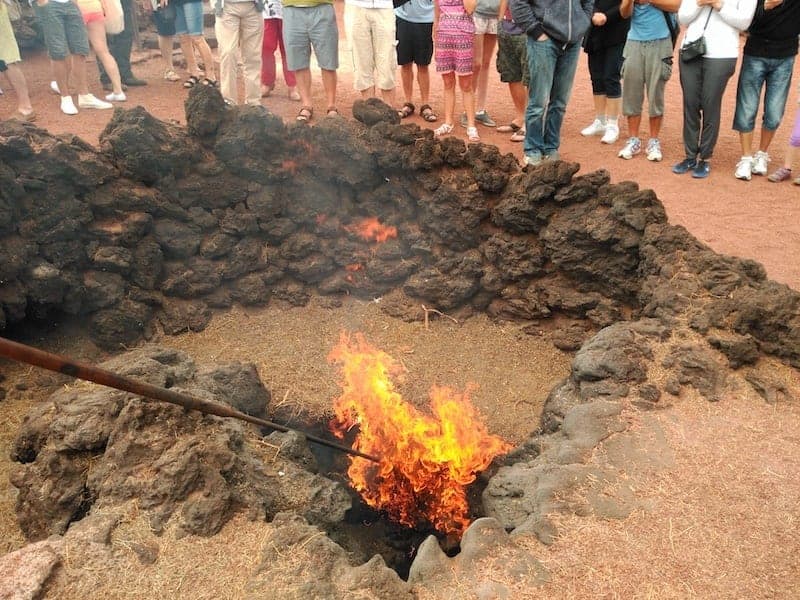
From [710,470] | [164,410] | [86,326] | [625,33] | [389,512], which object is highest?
[625,33]

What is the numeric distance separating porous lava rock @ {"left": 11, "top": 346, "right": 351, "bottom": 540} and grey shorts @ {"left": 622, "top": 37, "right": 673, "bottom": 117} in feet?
23.8

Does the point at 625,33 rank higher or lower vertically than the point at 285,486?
higher

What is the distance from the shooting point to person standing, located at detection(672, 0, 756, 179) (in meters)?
8.55

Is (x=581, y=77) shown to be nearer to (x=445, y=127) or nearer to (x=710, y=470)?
(x=445, y=127)

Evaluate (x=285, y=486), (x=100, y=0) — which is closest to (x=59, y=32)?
(x=100, y=0)

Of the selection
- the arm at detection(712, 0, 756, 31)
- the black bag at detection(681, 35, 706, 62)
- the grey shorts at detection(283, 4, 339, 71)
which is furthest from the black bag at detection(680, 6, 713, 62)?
the grey shorts at detection(283, 4, 339, 71)

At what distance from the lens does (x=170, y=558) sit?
4.18 meters

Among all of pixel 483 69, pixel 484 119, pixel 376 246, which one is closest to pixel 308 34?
pixel 483 69

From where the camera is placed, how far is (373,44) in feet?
32.8

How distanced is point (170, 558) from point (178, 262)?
481cm

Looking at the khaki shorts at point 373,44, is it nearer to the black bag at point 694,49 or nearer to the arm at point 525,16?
the arm at point 525,16

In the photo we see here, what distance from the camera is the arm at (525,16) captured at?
8.34 m

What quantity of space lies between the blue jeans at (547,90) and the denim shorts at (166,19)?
6.37 meters

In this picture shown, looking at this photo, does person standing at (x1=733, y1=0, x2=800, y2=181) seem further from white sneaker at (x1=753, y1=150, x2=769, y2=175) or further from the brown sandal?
the brown sandal
